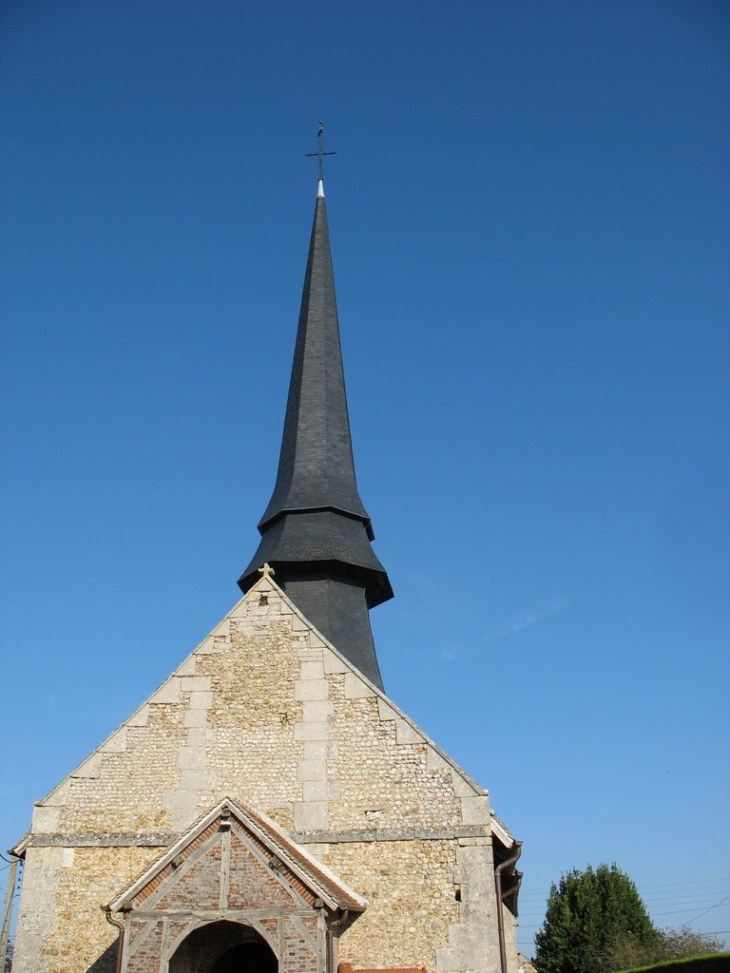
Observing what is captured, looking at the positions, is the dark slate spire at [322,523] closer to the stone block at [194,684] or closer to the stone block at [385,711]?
the stone block at [194,684]

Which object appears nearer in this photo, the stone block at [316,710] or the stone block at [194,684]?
the stone block at [316,710]

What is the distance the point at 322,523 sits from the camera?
16219 millimetres

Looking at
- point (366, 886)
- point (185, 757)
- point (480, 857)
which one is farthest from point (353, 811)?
point (185, 757)

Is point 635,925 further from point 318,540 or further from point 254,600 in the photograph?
point 254,600

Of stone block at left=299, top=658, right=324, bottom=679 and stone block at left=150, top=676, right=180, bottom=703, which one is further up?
stone block at left=299, top=658, right=324, bottom=679

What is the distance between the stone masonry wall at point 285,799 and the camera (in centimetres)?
973

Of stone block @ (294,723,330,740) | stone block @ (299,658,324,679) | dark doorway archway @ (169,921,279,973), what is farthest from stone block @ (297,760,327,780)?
dark doorway archway @ (169,921,279,973)

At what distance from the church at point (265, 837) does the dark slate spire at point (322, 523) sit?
3.59 metres

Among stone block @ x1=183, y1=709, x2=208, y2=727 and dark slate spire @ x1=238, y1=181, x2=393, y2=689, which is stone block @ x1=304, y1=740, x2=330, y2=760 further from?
dark slate spire @ x1=238, y1=181, x2=393, y2=689

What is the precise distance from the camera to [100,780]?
429 inches

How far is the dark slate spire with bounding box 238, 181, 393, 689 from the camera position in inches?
607

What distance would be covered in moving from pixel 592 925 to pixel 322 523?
879 inches

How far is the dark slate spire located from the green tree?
1967cm

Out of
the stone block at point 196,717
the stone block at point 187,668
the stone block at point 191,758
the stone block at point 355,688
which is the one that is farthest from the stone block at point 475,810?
the stone block at point 187,668
